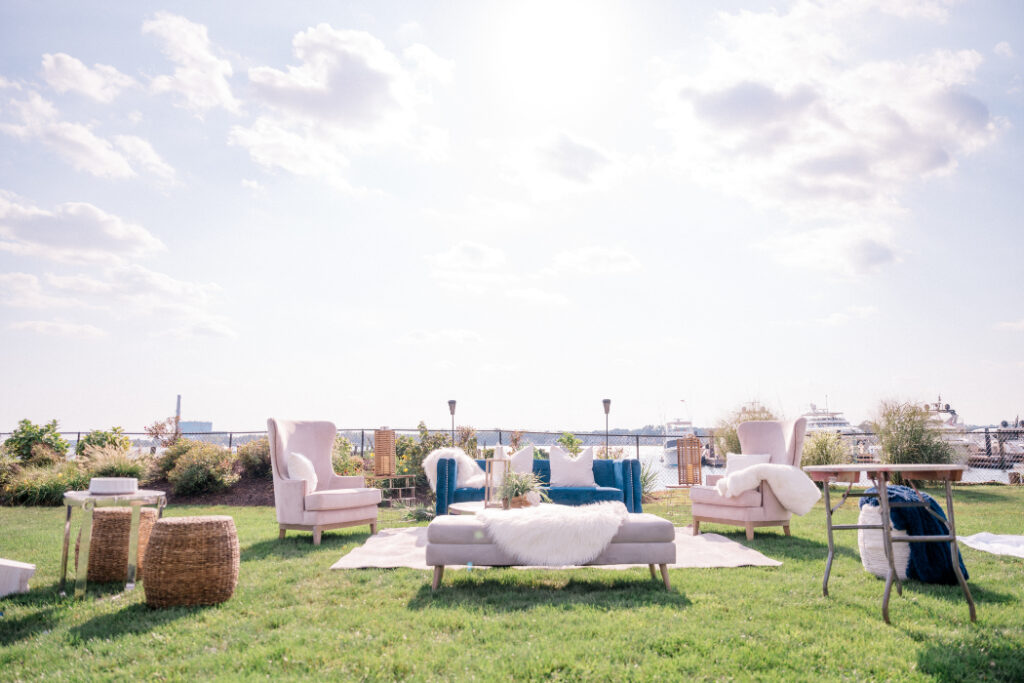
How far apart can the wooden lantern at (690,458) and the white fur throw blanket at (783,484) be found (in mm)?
4590

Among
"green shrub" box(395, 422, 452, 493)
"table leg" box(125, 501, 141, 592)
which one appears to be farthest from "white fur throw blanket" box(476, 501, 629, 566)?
"green shrub" box(395, 422, 452, 493)

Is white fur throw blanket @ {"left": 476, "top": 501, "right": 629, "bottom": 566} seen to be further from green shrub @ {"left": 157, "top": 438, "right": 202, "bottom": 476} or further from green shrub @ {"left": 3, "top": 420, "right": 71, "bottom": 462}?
green shrub @ {"left": 3, "top": 420, "right": 71, "bottom": 462}

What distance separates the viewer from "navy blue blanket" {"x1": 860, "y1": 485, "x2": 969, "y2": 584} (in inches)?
154

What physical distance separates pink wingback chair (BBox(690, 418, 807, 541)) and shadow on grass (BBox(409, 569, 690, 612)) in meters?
2.27

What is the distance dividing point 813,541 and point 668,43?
201 inches

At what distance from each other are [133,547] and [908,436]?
11141 millimetres

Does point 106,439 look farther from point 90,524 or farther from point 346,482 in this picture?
point 90,524

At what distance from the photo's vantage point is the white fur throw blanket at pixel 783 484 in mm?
5902

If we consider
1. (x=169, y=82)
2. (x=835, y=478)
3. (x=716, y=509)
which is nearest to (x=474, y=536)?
(x=835, y=478)

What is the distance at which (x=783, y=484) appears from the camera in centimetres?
594

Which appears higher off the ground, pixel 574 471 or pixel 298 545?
pixel 574 471

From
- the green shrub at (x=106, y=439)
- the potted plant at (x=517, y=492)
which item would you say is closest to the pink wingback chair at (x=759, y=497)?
the potted plant at (x=517, y=492)

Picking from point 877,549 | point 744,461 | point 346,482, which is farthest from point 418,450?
point 877,549

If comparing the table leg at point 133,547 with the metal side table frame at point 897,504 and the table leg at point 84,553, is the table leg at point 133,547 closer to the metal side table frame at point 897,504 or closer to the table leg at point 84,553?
the table leg at point 84,553
